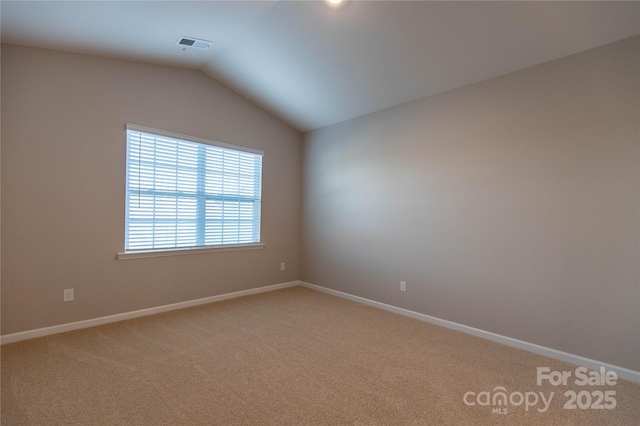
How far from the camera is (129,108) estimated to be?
11.1 feet

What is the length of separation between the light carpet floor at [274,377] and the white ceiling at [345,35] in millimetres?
2613

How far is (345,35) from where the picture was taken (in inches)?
115

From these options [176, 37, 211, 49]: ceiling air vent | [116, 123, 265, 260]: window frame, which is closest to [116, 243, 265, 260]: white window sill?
[116, 123, 265, 260]: window frame

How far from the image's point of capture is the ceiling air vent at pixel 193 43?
3.11m

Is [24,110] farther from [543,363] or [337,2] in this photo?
[543,363]

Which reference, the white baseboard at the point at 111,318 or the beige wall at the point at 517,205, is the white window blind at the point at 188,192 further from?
the beige wall at the point at 517,205

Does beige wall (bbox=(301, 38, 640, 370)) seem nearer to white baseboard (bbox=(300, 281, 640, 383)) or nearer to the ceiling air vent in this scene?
white baseboard (bbox=(300, 281, 640, 383))

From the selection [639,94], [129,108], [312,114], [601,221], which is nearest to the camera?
[639,94]

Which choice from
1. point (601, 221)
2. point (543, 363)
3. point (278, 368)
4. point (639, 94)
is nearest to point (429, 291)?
point (543, 363)

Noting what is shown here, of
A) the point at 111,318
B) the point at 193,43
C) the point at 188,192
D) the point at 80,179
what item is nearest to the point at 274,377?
the point at 111,318

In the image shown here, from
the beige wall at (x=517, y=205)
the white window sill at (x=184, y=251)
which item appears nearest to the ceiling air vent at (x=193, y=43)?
the beige wall at (x=517, y=205)

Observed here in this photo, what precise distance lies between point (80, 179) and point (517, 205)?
4.23m

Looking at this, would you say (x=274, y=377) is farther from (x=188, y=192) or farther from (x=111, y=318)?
(x=188, y=192)

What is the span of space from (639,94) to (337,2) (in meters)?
2.40
